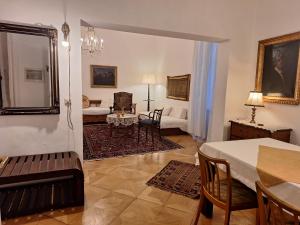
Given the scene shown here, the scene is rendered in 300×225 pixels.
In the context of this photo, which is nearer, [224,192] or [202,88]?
[224,192]

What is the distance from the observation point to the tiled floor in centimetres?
208

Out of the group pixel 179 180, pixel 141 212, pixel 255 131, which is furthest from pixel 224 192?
pixel 255 131

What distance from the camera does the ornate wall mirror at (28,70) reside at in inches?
92.0

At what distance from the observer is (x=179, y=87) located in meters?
6.41

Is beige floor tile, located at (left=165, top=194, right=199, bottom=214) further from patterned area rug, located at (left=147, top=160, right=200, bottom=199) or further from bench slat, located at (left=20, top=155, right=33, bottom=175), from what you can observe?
bench slat, located at (left=20, top=155, right=33, bottom=175)

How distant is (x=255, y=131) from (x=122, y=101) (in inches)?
186

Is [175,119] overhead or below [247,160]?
below

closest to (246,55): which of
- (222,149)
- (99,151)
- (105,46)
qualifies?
(222,149)

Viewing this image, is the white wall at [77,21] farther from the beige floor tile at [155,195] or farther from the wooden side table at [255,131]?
the wooden side table at [255,131]

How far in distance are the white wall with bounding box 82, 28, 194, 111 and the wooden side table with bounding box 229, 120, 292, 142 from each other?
11.9 feet

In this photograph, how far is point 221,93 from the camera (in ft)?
12.1

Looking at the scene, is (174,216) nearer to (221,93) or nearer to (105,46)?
(221,93)

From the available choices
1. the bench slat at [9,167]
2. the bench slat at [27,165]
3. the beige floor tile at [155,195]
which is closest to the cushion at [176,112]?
the beige floor tile at [155,195]

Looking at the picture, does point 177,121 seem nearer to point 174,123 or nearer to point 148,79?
point 174,123
